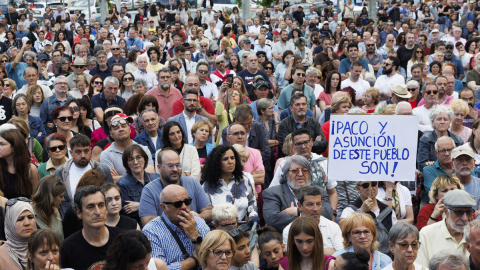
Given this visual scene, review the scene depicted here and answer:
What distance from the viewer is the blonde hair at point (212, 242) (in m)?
5.79

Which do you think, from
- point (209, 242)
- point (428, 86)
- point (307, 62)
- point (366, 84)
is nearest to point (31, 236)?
point (209, 242)

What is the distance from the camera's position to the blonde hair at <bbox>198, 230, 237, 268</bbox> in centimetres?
579

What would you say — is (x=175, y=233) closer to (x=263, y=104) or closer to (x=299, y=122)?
(x=299, y=122)

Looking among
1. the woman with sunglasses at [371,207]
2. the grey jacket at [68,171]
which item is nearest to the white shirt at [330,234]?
the woman with sunglasses at [371,207]

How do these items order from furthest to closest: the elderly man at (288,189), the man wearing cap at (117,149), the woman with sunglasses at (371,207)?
the man wearing cap at (117,149), the elderly man at (288,189), the woman with sunglasses at (371,207)

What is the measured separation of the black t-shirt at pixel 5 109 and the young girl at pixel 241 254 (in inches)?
241

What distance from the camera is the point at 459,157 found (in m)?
8.17

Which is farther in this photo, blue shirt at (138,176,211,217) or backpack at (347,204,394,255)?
blue shirt at (138,176,211,217)

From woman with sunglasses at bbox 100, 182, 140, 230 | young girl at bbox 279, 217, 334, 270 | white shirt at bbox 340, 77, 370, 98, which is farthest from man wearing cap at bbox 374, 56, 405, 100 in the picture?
woman with sunglasses at bbox 100, 182, 140, 230

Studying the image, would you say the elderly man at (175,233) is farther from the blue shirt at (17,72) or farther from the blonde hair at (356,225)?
the blue shirt at (17,72)

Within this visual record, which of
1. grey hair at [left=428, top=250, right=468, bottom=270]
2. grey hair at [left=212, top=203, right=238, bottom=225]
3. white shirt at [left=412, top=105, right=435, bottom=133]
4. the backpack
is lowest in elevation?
the backpack

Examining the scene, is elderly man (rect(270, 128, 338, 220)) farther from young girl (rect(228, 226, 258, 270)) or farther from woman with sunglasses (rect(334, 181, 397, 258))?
young girl (rect(228, 226, 258, 270))

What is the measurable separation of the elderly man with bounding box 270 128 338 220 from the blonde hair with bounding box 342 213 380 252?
0.91m

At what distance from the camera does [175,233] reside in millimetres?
6312
